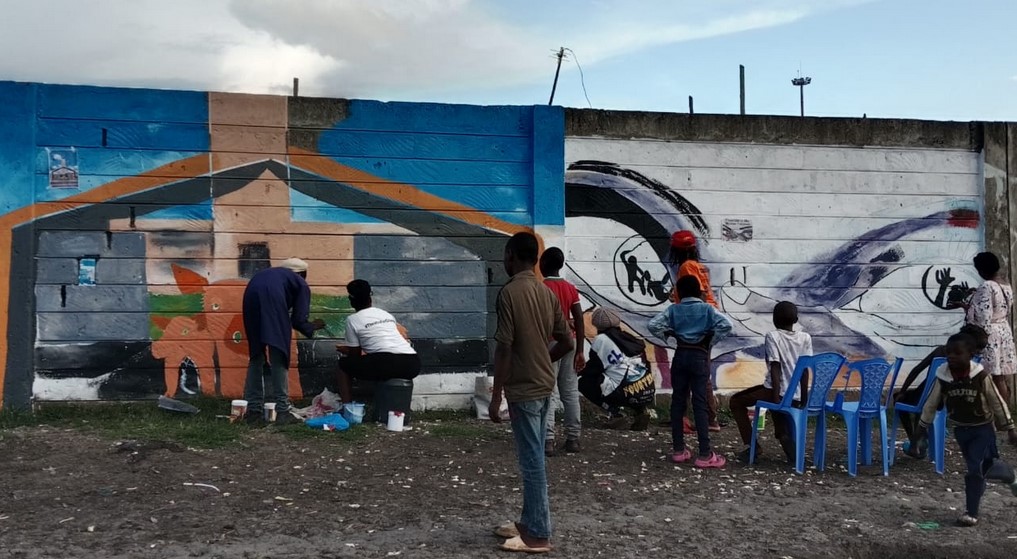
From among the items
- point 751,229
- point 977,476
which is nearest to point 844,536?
point 977,476

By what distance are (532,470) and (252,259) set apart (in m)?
4.53

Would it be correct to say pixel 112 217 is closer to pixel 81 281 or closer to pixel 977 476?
pixel 81 281

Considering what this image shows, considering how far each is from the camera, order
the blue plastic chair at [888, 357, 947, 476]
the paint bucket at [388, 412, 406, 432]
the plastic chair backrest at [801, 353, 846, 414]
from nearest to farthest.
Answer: the plastic chair backrest at [801, 353, 846, 414] < the blue plastic chair at [888, 357, 947, 476] < the paint bucket at [388, 412, 406, 432]

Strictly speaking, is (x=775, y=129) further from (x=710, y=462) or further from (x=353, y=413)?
(x=353, y=413)

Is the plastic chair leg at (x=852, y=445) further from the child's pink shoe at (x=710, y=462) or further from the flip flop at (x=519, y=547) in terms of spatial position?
the flip flop at (x=519, y=547)

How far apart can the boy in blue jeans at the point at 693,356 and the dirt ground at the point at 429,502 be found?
205 millimetres

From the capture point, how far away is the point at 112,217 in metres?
8.38

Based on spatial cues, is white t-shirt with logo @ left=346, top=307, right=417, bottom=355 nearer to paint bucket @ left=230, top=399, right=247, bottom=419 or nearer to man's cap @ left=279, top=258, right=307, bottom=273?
man's cap @ left=279, top=258, right=307, bottom=273

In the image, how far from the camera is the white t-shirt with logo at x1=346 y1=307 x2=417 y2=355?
816cm

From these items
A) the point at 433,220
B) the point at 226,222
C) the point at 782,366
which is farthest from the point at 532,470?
the point at 226,222

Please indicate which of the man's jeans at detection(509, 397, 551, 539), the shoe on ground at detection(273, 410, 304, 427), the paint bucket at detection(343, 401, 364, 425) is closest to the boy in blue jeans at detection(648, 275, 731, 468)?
the man's jeans at detection(509, 397, 551, 539)

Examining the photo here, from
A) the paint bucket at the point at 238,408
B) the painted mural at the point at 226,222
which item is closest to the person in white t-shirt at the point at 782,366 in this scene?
the painted mural at the point at 226,222

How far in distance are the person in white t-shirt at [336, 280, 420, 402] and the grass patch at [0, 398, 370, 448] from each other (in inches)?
20.2

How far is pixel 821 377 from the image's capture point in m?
7.06
